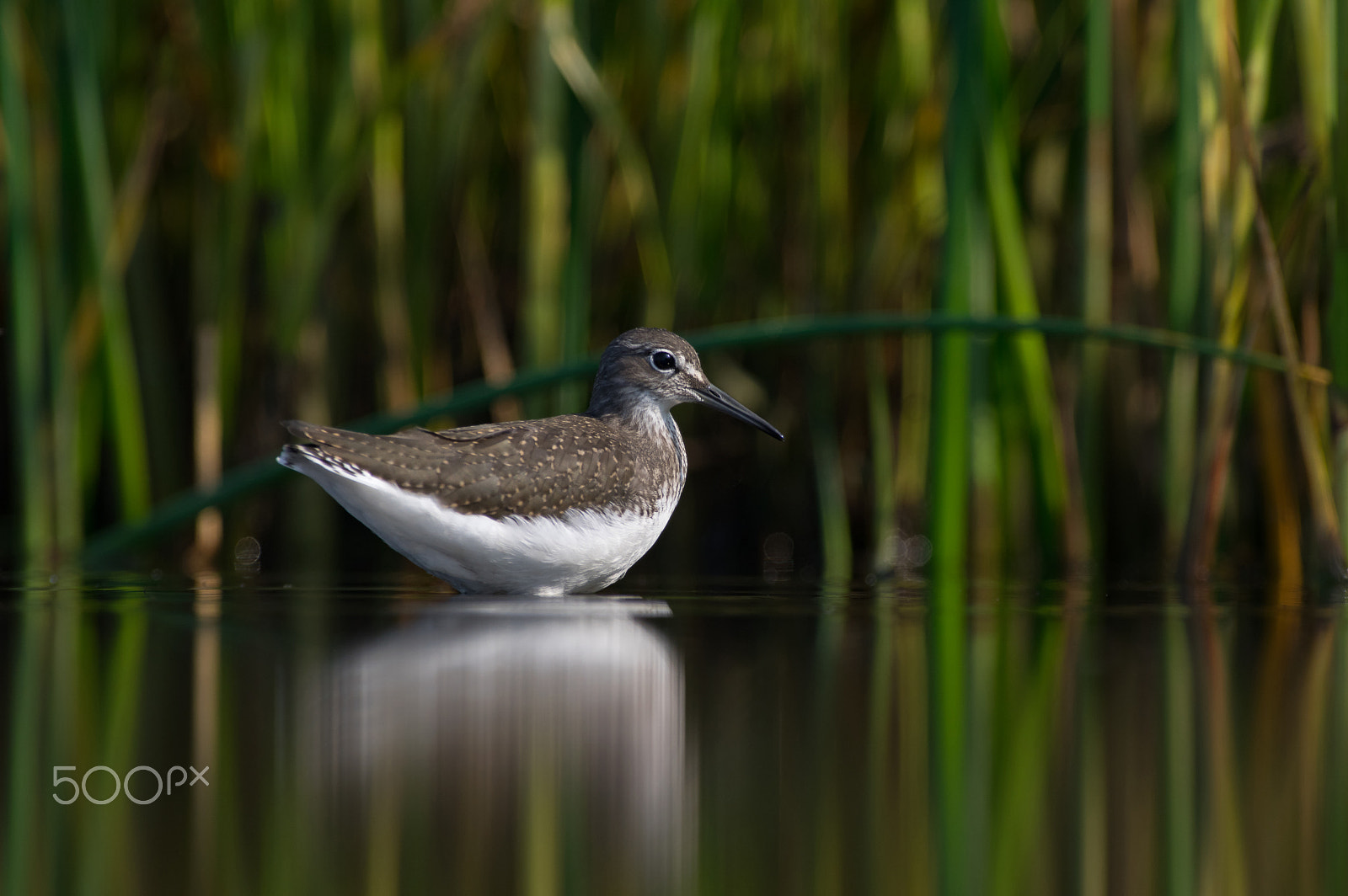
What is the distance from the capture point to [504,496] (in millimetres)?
3773

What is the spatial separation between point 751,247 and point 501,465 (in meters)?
1.94

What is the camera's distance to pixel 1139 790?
1650mm

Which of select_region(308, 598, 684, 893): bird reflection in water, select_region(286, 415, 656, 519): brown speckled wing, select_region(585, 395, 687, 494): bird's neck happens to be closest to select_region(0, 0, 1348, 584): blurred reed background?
select_region(585, 395, 687, 494): bird's neck

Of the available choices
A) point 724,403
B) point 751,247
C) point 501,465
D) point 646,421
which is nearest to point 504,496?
point 501,465

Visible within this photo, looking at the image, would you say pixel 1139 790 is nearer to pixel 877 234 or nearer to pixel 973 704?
pixel 973 704

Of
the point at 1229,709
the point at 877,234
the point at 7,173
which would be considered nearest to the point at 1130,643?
the point at 1229,709

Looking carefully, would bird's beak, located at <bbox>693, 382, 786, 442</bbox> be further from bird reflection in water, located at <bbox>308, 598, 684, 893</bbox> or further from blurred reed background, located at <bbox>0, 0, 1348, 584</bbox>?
bird reflection in water, located at <bbox>308, 598, 684, 893</bbox>

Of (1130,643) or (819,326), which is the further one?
(819,326)

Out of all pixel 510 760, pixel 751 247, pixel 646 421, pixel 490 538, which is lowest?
pixel 510 760

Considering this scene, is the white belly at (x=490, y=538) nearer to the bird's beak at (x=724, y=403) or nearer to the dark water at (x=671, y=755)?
the dark water at (x=671, y=755)

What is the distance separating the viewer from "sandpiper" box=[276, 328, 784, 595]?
367 centimetres

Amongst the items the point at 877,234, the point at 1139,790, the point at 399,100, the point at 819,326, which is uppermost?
the point at 399,100

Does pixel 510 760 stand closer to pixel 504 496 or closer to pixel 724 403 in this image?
pixel 504 496

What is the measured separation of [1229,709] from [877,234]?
318cm
